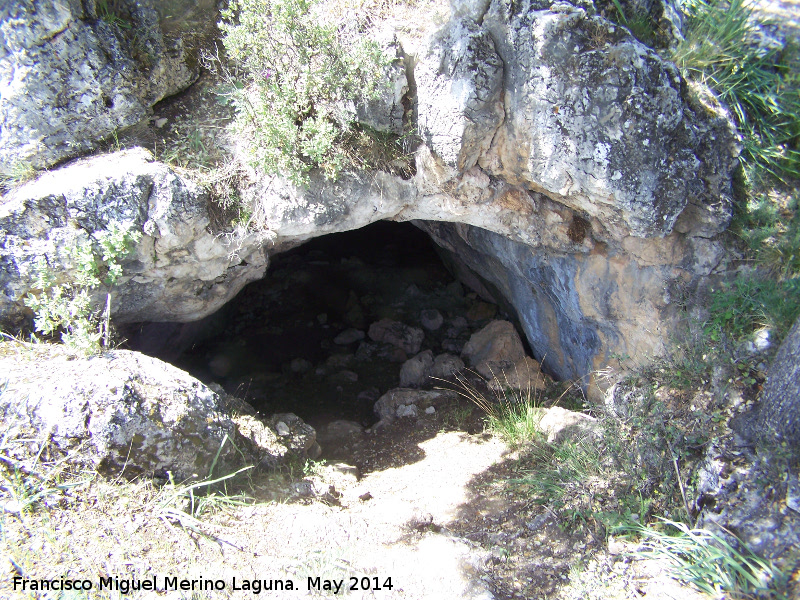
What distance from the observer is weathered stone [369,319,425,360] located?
22.7 ft

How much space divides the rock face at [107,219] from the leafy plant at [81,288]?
0.06 meters

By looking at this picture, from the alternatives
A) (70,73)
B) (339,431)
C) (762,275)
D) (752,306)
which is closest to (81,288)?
(70,73)

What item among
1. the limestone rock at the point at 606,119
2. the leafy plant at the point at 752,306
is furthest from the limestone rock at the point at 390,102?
the leafy plant at the point at 752,306

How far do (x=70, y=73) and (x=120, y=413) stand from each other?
7.68ft

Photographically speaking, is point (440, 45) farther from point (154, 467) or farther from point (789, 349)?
point (154, 467)

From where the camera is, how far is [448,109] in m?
3.28

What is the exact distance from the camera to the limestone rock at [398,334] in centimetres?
692

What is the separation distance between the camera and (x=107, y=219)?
344cm

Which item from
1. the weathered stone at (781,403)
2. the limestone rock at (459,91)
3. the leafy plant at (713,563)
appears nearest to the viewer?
the leafy plant at (713,563)

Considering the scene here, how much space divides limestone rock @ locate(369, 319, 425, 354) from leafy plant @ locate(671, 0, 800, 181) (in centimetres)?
446

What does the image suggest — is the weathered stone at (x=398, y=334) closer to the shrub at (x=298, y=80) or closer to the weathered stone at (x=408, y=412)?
the weathered stone at (x=408, y=412)

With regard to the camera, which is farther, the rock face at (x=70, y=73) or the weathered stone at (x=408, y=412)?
the weathered stone at (x=408, y=412)

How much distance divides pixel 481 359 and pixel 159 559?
412cm

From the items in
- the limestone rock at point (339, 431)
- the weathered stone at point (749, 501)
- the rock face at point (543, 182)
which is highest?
the rock face at point (543, 182)
